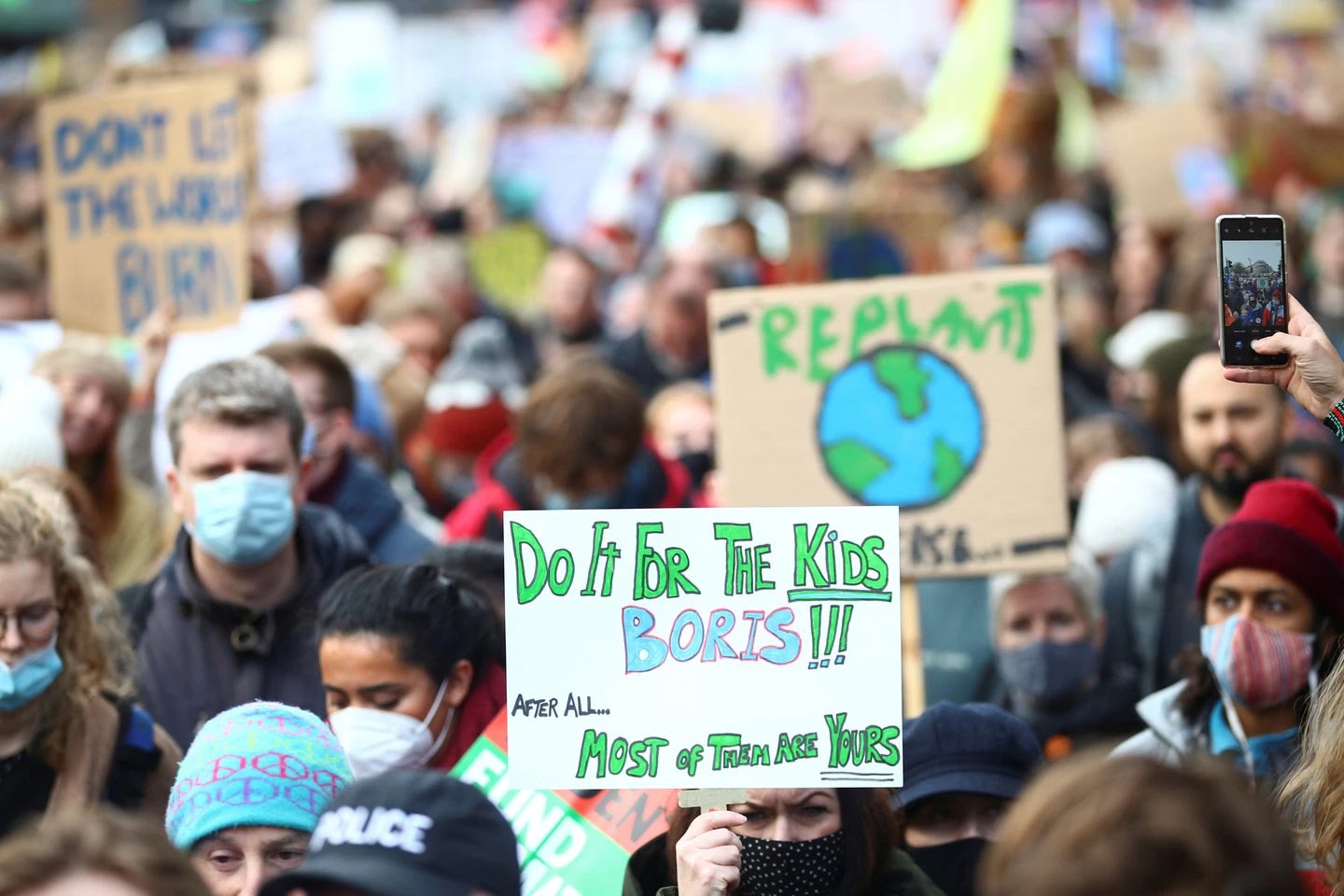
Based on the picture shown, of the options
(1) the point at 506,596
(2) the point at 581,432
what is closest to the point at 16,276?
(2) the point at 581,432

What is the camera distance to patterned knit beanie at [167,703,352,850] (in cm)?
284

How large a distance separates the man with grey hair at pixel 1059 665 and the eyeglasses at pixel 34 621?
2.37 meters

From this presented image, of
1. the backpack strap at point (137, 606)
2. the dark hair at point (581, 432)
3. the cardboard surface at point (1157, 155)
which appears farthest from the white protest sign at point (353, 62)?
the backpack strap at point (137, 606)

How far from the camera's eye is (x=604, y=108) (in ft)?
43.1

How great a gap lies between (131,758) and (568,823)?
0.82 metres

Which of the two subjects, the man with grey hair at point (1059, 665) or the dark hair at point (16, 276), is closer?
the man with grey hair at point (1059, 665)

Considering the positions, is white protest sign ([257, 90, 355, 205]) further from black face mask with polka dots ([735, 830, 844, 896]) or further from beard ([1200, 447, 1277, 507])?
black face mask with polka dots ([735, 830, 844, 896])

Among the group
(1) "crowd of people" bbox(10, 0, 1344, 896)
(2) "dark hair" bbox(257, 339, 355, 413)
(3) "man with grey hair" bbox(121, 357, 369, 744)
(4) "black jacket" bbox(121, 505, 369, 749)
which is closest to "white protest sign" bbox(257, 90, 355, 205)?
(1) "crowd of people" bbox(10, 0, 1344, 896)

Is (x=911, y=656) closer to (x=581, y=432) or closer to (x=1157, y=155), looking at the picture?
(x=581, y=432)

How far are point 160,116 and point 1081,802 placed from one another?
492 centimetres

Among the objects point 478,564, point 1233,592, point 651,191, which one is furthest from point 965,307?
point 651,191

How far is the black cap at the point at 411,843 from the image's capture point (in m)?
2.30

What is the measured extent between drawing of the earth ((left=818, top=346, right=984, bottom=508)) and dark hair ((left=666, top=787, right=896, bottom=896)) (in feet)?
5.22

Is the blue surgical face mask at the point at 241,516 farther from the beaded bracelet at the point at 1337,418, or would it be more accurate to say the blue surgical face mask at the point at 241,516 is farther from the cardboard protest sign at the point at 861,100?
the cardboard protest sign at the point at 861,100
